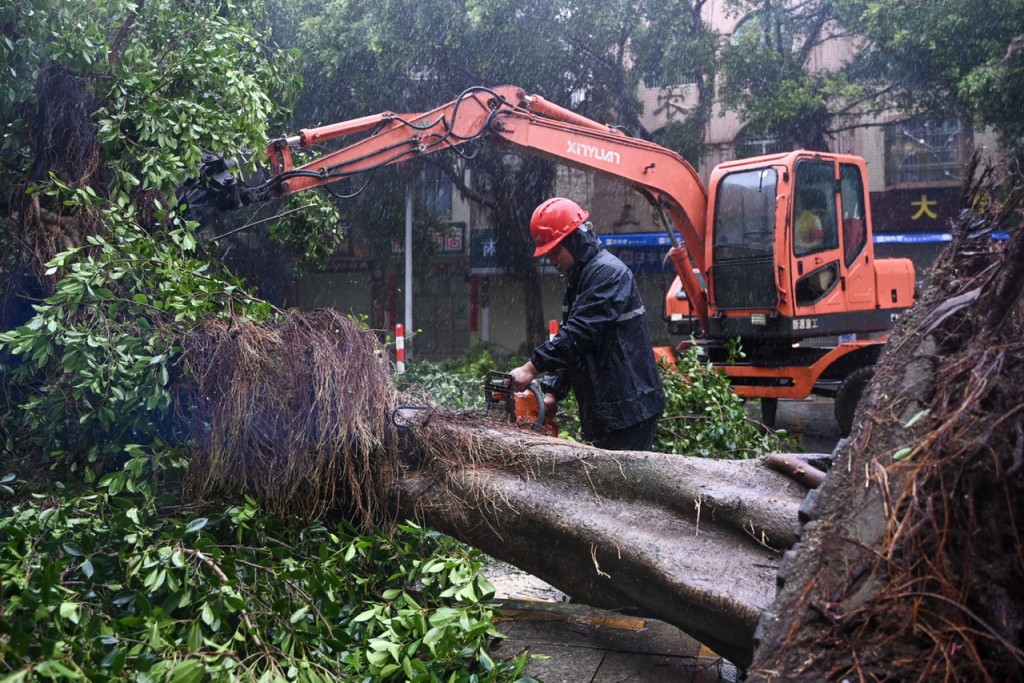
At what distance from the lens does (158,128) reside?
5105 mm

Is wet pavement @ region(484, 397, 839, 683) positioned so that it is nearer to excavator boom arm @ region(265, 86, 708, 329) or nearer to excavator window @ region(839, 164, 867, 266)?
excavator boom arm @ region(265, 86, 708, 329)

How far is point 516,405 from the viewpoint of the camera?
14.9 feet

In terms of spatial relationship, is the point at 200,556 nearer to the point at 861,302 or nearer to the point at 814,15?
the point at 861,302

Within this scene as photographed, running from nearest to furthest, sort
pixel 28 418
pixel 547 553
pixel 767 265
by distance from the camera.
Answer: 1. pixel 547 553
2. pixel 28 418
3. pixel 767 265

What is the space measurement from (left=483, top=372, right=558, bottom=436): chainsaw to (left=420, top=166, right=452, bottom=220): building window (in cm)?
1434

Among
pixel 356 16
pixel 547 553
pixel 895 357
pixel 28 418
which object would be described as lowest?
A: pixel 547 553

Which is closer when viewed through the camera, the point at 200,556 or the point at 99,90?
the point at 200,556

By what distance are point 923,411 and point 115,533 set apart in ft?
9.18

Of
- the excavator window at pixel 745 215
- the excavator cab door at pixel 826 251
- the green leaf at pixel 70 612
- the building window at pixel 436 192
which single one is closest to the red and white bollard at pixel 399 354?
the green leaf at pixel 70 612

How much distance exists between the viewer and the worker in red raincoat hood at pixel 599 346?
14.1 ft

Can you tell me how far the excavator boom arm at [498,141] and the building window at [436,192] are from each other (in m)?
10.5

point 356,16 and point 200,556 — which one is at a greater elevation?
point 356,16

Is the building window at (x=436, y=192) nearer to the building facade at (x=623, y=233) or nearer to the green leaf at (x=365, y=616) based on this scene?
the building facade at (x=623, y=233)

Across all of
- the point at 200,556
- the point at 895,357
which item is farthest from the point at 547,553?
the point at 895,357
